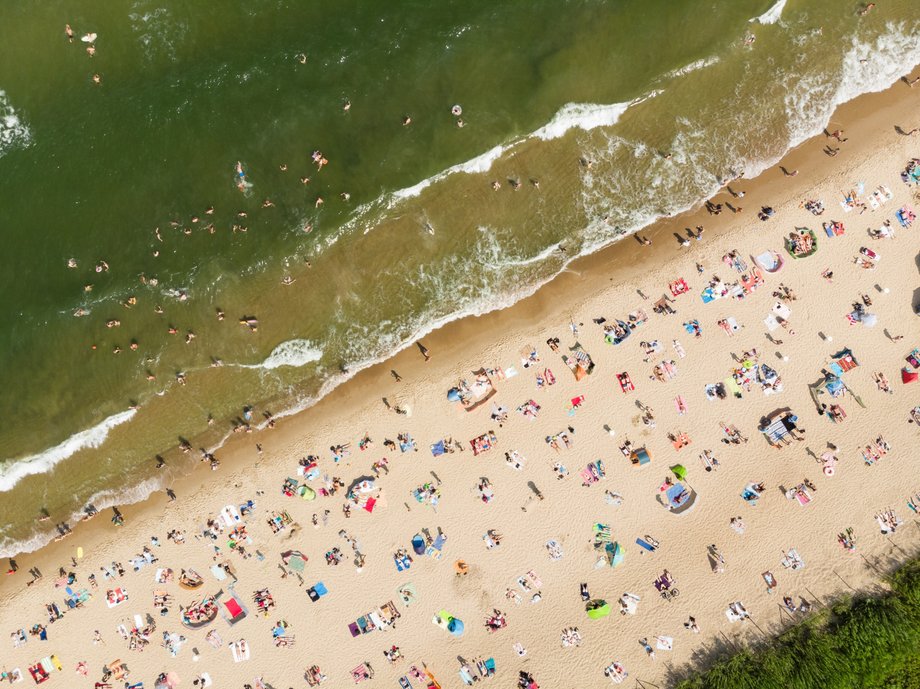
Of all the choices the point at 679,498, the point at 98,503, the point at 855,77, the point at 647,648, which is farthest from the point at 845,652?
the point at 98,503

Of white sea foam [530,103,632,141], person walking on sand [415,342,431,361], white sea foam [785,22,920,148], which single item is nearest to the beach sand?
person walking on sand [415,342,431,361]

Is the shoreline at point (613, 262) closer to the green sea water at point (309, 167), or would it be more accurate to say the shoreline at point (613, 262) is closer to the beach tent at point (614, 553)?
the green sea water at point (309, 167)

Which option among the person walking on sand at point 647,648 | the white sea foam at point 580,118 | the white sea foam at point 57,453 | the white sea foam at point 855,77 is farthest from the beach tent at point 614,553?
the white sea foam at point 57,453

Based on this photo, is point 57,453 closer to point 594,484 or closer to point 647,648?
point 594,484

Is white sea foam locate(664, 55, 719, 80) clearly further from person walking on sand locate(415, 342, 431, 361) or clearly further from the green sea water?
person walking on sand locate(415, 342, 431, 361)

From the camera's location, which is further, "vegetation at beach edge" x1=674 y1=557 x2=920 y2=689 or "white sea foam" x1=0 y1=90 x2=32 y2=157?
"white sea foam" x1=0 y1=90 x2=32 y2=157

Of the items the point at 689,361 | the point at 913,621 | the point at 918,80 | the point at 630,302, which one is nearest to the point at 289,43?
the point at 630,302
